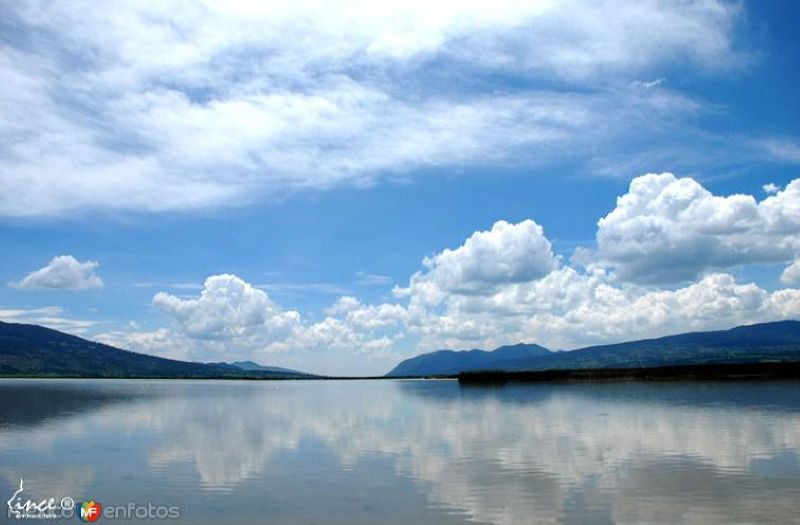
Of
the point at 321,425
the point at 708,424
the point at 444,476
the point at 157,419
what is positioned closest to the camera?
the point at 444,476

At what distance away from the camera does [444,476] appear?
37.2m

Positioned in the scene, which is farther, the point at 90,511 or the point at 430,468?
the point at 430,468

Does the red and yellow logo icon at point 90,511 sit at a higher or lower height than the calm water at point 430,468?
higher

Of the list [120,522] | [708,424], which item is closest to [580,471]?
[120,522]

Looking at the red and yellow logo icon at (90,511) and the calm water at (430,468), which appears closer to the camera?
the red and yellow logo icon at (90,511)

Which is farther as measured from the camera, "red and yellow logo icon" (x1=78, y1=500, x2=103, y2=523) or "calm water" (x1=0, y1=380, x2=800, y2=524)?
"calm water" (x1=0, y1=380, x2=800, y2=524)

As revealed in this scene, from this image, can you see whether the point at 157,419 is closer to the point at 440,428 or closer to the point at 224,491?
the point at 440,428

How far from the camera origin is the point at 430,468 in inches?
1574

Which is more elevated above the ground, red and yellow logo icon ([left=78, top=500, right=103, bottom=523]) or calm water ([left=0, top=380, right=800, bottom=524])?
red and yellow logo icon ([left=78, top=500, right=103, bottom=523])

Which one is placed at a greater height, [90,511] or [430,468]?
[90,511]

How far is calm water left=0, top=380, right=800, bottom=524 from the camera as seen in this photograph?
28875 mm

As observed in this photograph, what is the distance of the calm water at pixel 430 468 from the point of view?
28.9 m

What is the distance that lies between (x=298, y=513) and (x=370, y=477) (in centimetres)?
927

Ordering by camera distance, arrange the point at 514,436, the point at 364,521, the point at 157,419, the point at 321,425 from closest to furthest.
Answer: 1. the point at 364,521
2. the point at 514,436
3. the point at 321,425
4. the point at 157,419
